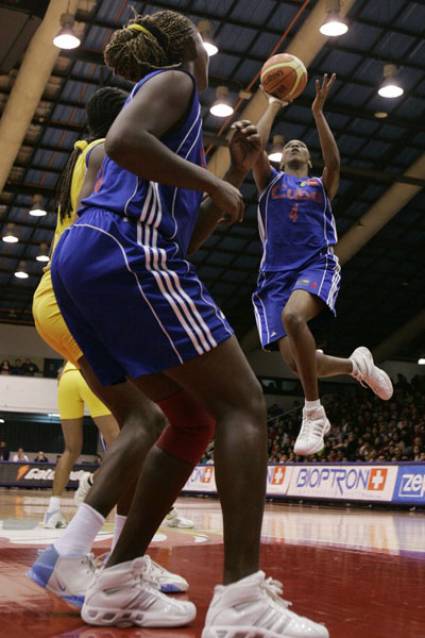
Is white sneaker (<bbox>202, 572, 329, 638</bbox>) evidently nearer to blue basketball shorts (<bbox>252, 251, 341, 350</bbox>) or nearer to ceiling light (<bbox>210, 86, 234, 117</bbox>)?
blue basketball shorts (<bbox>252, 251, 341, 350</bbox>)

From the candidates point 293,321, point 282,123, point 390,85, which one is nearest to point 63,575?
point 293,321

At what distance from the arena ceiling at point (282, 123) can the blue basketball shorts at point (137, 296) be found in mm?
7988

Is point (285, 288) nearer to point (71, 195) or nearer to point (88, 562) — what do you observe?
point (71, 195)

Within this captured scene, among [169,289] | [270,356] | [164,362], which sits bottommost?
[164,362]

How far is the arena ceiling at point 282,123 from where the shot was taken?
14992 millimetres

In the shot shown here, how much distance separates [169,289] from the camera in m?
2.19

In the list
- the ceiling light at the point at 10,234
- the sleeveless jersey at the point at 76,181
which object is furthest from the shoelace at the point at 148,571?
the ceiling light at the point at 10,234

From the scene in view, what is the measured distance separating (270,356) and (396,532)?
83.1 ft

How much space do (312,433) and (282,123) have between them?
1460 cm

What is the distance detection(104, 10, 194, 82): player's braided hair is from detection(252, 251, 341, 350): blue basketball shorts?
222 centimetres

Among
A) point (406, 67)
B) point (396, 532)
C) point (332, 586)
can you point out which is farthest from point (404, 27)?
point (332, 586)

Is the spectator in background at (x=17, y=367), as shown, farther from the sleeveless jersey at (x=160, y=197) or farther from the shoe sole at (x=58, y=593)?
the sleeveless jersey at (x=160, y=197)

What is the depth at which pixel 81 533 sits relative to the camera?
8.39ft

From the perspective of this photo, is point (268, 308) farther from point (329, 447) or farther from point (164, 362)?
point (329, 447)
